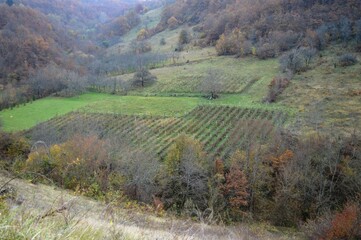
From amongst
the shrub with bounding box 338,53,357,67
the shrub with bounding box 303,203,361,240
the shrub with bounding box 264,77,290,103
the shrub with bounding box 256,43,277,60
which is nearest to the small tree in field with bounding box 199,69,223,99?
the shrub with bounding box 264,77,290,103

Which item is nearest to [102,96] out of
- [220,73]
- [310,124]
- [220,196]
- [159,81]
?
[159,81]

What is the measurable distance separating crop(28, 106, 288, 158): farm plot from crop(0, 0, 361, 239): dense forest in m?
0.25

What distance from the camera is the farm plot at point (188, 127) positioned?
43209 mm

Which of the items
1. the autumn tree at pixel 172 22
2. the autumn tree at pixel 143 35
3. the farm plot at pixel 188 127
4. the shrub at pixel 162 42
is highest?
the autumn tree at pixel 172 22

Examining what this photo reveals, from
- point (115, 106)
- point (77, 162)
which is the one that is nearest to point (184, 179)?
point (77, 162)

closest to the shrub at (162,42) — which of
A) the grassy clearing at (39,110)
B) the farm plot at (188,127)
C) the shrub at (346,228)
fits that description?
the grassy clearing at (39,110)

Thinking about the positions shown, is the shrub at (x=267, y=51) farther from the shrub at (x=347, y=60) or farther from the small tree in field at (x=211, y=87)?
the small tree in field at (x=211, y=87)

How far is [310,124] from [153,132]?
78.7 ft

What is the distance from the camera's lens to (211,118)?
53.9 metres

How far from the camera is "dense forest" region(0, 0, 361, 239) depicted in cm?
2719

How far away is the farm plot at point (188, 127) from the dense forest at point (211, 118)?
0.25 metres

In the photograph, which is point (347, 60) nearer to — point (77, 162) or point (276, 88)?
point (276, 88)

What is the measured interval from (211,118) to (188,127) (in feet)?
17.2

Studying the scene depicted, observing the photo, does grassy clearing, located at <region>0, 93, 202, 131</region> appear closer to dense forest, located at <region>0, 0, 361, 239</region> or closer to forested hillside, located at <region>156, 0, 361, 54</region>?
dense forest, located at <region>0, 0, 361, 239</region>
